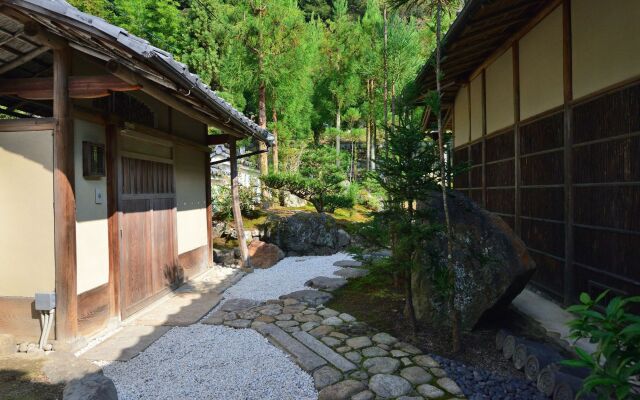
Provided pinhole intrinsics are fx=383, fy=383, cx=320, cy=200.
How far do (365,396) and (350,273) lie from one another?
4.94 metres

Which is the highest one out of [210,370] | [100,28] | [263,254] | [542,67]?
[542,67]

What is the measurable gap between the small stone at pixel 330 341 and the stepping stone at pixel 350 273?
3312mm

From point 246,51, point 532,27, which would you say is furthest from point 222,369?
point 246,51

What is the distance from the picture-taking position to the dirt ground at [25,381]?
3320 mm

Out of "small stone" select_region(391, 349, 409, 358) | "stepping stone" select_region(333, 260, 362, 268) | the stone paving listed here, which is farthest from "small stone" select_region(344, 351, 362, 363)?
"stepping stone" select_region(333, 260, 362, 268)

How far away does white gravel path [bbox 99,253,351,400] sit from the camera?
350 centimetres

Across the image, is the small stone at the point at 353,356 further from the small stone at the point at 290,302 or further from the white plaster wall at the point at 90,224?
the white plaster wall at the point at 90,224

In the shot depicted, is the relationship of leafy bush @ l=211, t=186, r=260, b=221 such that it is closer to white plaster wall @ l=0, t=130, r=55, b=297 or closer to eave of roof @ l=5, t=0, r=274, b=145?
white plaster wall @ l=0, t=130, r=55, b=297

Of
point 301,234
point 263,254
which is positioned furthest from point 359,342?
point 301,234

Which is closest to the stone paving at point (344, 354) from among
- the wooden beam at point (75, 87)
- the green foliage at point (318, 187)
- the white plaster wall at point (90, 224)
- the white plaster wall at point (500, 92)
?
the white plaster wall at point (90, 224)

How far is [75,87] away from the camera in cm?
433

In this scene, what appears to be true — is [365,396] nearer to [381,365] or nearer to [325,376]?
[325,376]

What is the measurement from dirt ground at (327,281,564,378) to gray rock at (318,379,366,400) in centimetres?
Answer: 112

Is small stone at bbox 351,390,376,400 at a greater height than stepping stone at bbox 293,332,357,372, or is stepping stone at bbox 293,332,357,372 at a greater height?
stepping stone at bbox 293,332,357,372
